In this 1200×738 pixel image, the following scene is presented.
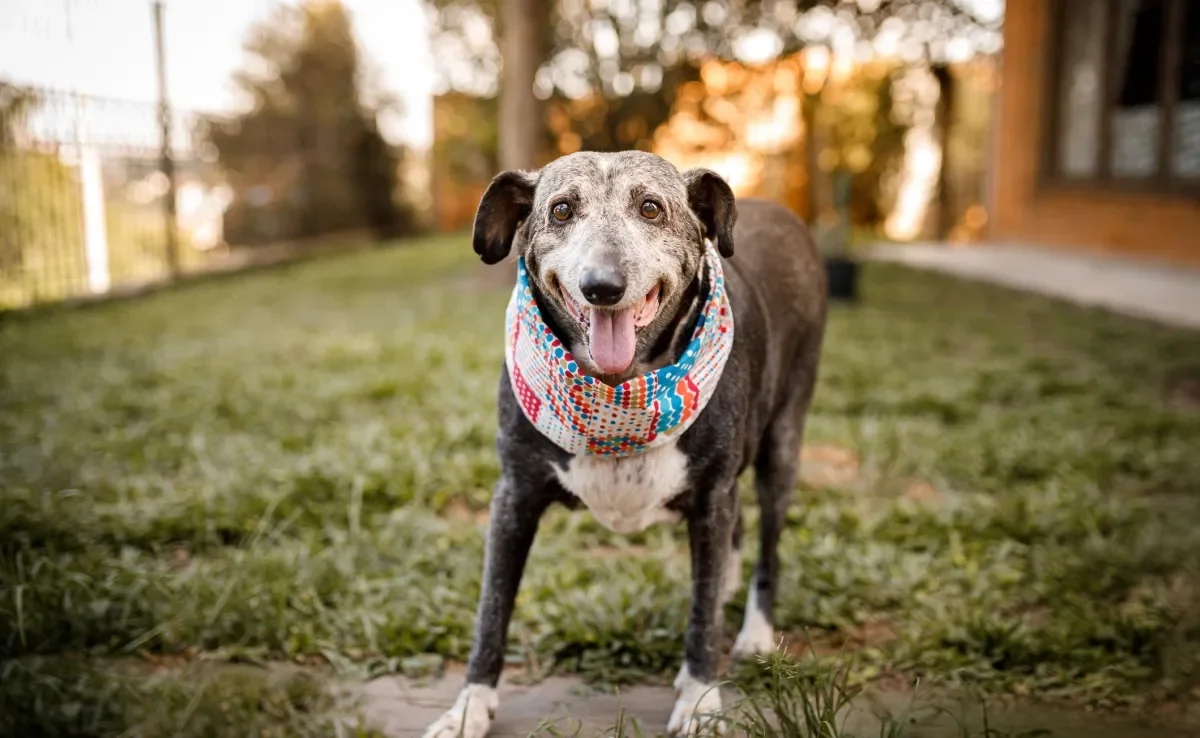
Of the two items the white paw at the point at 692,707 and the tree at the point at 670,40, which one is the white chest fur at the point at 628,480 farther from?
the tree at the point at 670,40

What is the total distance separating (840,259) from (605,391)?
24.1ft

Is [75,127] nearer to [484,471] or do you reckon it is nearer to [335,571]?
[484,471]

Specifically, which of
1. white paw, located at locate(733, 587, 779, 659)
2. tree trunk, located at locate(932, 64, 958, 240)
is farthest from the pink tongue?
tree trunk, located at locate(932, 64, 958, 240)

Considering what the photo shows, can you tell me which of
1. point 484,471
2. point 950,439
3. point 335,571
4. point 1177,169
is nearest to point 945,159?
point 1177,169

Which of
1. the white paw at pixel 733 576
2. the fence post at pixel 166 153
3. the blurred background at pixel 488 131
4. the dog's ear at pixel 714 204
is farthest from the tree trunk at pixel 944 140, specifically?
the dog's ear at pixel 714 204

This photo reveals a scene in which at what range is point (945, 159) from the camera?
581 inches

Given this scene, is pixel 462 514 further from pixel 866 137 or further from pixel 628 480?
pixel 866 137

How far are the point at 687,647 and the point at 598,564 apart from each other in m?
0.98

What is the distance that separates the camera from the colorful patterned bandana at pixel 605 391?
2213mm

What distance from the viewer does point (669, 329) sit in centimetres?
235

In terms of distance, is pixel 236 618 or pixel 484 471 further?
pixel 484 471

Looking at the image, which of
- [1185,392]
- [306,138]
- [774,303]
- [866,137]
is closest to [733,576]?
[774,303]

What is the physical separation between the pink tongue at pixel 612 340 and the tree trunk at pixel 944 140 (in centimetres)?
1330

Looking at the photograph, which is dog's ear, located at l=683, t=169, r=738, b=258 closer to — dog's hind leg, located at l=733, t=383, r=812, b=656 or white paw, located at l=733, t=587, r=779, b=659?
dog's hind leg, located at l=733, t=383, r=812, b=656
